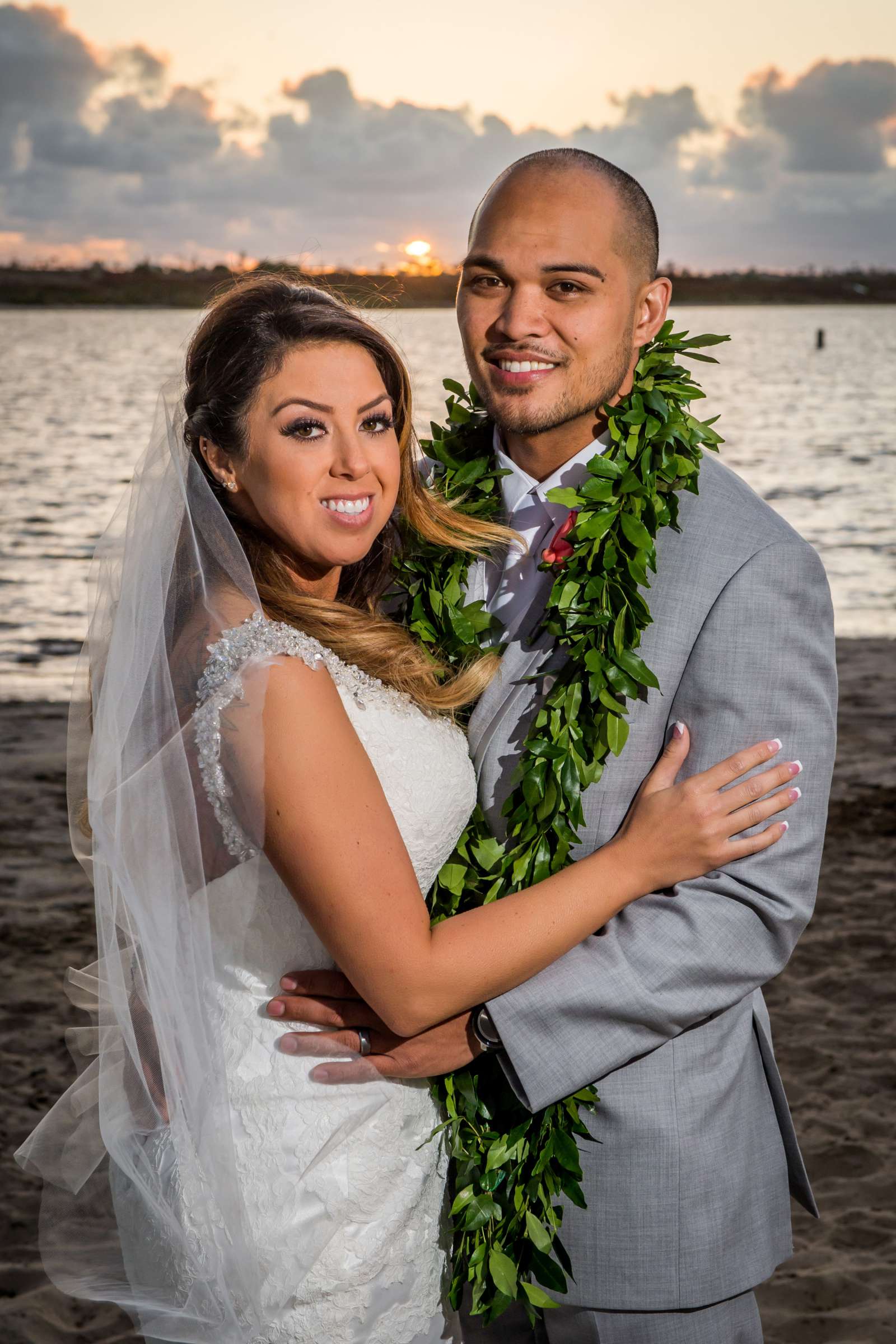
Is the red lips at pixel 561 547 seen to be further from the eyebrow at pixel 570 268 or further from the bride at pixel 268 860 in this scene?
the eyebrow at pixel 570 268

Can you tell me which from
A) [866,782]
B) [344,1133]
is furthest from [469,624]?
[866,782]

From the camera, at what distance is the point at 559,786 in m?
2.54

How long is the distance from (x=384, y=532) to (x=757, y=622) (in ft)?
3.16

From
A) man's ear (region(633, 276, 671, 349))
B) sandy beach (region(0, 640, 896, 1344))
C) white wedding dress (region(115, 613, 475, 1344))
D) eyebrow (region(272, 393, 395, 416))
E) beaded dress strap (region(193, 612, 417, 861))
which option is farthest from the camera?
sandy beach (region(0, 640, 896, 1344))

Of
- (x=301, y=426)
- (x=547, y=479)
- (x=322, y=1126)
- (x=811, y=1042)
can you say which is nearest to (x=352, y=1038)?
(x=322, y=1126)

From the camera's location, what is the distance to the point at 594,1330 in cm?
260

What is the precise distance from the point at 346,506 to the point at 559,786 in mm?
703

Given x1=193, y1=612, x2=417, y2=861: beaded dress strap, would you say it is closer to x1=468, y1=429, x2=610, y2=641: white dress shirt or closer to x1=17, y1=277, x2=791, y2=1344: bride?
x1=17, y1=277, x2=791, y2=1344: bride

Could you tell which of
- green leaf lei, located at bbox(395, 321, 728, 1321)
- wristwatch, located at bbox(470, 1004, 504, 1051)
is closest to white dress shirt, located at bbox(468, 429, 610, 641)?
green leaf lei, located at bbox(395, 321, 728, 1321)

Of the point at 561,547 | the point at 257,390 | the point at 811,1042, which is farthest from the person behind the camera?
the point at 811,1042

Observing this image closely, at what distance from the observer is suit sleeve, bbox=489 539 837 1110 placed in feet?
7.94

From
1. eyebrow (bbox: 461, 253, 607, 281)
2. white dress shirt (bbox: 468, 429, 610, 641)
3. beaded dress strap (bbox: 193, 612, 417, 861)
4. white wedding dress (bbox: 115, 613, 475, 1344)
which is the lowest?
white wedding dress (bbox: 115, 613, 475, 1344)

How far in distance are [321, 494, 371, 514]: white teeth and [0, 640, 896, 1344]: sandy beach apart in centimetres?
301

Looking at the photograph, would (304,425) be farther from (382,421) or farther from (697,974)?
(697,974)
